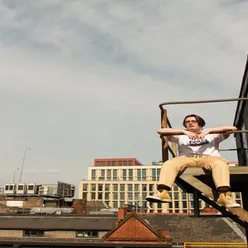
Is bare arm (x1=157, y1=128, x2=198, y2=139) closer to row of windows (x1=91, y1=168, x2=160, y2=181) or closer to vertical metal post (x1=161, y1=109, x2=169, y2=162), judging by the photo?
vertical metal post (x1=161, y1=109, x2=169, y2=162)

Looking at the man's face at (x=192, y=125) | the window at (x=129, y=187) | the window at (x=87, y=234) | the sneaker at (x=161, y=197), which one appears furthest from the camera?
the window at (x=129, y=187)

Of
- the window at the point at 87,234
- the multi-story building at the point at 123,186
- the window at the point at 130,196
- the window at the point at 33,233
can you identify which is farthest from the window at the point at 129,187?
the window at the point at 87,234

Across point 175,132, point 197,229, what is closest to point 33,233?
point 197,229

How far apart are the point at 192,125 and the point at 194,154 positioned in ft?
1.58

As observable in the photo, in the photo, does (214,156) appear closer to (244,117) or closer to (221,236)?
(244,117)

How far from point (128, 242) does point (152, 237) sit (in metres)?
2.10

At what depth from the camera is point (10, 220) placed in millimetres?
32312

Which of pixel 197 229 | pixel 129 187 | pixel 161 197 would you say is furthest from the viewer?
pixel 129 187

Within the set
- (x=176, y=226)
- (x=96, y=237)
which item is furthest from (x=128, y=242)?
(x=176, y=226)

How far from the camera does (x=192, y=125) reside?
4.86 m

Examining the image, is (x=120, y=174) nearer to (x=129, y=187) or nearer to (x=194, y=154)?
(x=129, y=187)

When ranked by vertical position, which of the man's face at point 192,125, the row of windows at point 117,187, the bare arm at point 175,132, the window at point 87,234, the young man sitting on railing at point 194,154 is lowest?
the window at point 87,234

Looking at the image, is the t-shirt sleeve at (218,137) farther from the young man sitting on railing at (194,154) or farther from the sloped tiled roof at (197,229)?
the sloped tiled roof at (197,229)

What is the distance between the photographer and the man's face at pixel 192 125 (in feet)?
15.9
